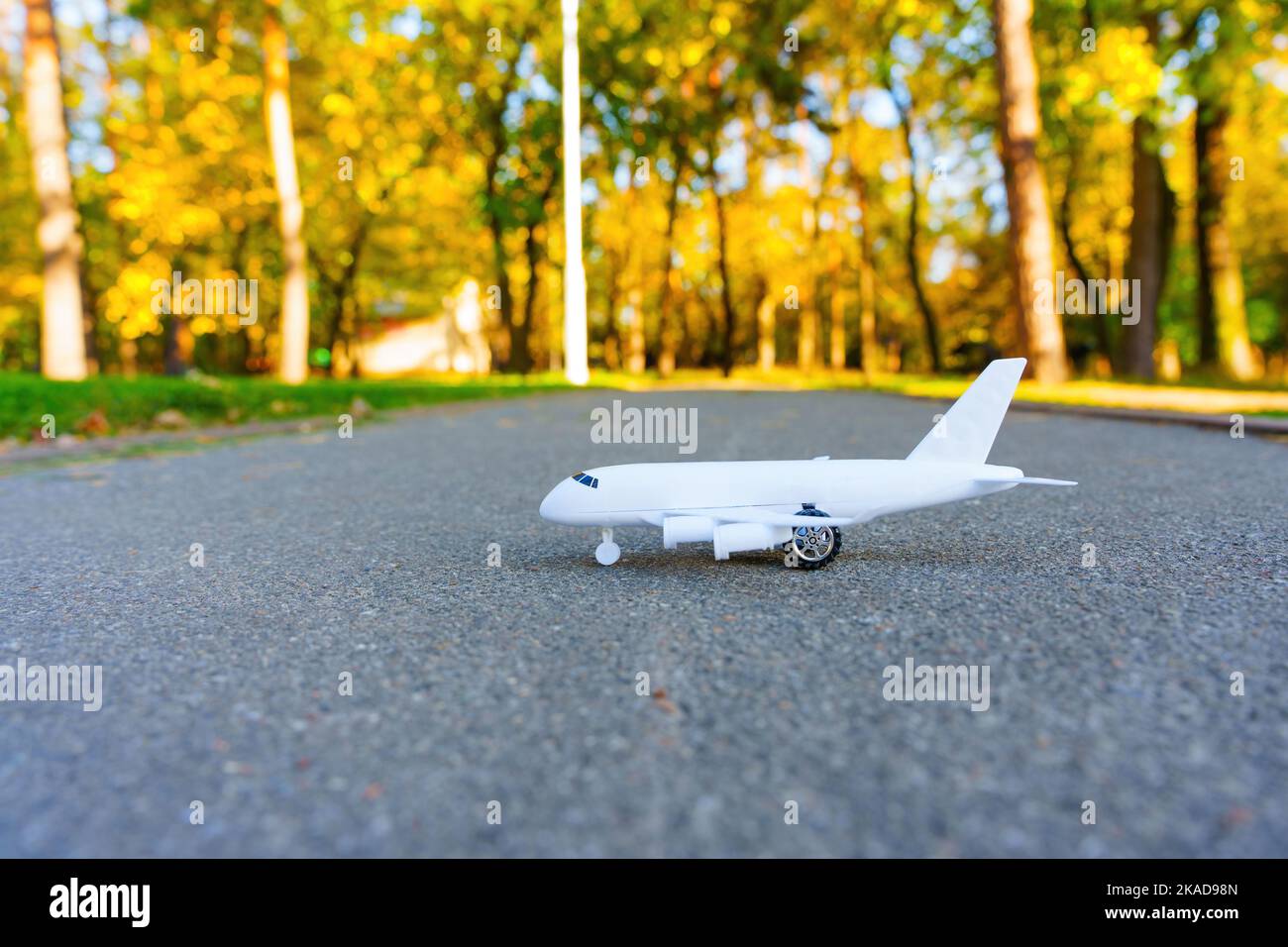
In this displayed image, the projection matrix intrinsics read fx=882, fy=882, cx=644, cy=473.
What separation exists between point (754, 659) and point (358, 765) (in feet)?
4.36

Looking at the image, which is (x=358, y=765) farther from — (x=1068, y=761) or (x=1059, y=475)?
(x=1059, y=475)

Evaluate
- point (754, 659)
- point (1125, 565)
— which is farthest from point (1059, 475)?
point (754, 659)

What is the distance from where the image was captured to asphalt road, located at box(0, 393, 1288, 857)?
1.99 metres

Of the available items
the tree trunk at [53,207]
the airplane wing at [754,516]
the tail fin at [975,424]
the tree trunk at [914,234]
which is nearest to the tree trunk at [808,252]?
the tree trunk at [914,234]

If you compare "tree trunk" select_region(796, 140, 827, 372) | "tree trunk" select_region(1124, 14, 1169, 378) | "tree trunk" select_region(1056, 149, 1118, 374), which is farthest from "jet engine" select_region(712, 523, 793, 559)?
"tree trunk" select_region(796, 140, 827, 372)

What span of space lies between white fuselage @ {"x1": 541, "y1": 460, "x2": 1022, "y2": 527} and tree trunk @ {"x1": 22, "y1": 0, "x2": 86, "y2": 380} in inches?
598

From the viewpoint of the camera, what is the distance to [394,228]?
37.0 meters

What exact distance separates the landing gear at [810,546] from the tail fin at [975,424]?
1.89 feet

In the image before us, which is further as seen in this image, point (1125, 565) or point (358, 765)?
point (1125, 565)

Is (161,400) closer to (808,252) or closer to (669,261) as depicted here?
(669,261)

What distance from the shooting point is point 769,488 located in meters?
4.05

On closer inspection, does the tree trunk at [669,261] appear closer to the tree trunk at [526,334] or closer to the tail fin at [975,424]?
the tree trunk at [526,334]

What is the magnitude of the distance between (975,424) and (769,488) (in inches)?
42.9

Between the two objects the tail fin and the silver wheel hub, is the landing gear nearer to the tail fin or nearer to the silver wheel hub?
the silver wheel hub
